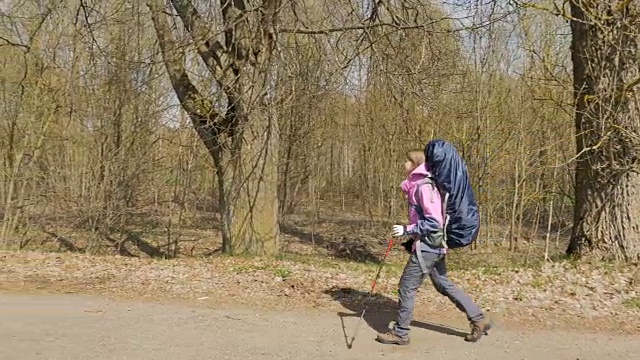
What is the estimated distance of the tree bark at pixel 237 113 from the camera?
356 inches

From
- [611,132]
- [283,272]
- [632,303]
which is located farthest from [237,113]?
[632,303]

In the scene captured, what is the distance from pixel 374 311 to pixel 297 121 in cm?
1049

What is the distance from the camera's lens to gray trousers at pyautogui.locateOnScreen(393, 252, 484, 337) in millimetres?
5180

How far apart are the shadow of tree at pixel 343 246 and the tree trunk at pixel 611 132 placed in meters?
7.57

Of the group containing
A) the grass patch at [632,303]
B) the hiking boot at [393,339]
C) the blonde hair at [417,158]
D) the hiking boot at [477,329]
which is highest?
the blonde hair at [417,158]

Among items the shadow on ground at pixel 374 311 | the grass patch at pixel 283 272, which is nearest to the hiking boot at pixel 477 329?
the shadow on ground at pixel 374 311

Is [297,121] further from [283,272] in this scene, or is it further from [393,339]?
Result: [393,339]

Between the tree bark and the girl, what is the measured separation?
177 inches

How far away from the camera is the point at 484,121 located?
14.9m

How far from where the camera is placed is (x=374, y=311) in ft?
20.5

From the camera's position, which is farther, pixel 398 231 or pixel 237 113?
pixel 237 113

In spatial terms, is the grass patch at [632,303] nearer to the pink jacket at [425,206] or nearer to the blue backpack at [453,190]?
the blue backpack at [453,190]

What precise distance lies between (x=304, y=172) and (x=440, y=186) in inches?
524

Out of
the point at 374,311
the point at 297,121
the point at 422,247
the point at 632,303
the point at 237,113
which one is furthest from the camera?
the point at 297,121
